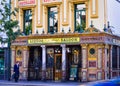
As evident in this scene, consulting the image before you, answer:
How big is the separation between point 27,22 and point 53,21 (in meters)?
3.22

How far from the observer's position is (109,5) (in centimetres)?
3378

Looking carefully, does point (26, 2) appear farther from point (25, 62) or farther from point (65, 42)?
point (65, 42)

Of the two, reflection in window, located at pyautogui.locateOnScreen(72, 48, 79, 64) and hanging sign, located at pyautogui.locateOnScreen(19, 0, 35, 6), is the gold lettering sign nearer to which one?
reflection in window, located at pyautogui.locateOnScreen(72, 48, 79, 64)

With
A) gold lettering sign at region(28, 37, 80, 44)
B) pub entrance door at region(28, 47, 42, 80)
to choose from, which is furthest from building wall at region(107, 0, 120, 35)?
pub entrance door at region(28, 47, 42, 80)

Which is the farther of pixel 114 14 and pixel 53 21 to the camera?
pixel 53 21

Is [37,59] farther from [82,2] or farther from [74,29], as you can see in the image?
[82,2]

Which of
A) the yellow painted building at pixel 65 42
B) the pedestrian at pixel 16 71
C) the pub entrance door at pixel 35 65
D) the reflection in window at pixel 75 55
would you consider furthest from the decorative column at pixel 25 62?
the reflection in window at pixel 75 55

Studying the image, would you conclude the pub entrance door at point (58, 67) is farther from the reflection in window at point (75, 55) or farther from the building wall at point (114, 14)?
the building wall at point (114, 14)

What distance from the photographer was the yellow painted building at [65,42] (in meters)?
32.6

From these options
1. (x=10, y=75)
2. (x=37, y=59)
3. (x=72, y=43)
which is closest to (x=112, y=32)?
(x=72, y=43)

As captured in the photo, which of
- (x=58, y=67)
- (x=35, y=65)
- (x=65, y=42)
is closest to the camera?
(x=65, y=42)

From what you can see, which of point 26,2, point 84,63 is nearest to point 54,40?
point 84,63

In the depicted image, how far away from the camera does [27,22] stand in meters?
37.7

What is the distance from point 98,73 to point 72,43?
3.92 m
